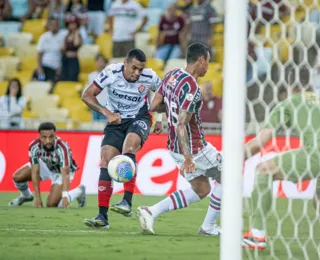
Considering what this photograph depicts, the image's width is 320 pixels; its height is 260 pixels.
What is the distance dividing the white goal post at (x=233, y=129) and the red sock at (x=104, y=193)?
3592 mm

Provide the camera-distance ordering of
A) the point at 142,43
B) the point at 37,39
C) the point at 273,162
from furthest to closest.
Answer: the point at 37,39 < the point at 142,43 < the point at 273,162

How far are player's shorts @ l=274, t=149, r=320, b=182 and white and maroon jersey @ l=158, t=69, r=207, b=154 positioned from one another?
1220mm

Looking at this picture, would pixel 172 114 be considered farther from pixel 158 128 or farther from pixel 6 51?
pixel 6 51

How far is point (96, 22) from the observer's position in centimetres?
1802

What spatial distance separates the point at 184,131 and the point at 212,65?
28.3 feet

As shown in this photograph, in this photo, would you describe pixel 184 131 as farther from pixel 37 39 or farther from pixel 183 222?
pixel 37 39

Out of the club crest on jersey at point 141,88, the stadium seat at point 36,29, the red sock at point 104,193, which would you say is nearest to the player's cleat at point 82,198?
the club crest on jersey at point 141,88

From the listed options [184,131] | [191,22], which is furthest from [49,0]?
[184,131]

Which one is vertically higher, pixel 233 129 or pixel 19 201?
pixel 233 129

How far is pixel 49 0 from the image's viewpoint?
18.5m

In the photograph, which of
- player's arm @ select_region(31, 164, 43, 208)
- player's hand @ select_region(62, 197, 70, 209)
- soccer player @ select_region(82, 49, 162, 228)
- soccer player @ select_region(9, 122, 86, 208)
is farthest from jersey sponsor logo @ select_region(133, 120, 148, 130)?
player's arm @ select_region(31, 164, 43, 208)

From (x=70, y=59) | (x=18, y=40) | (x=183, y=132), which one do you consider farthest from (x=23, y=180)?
(x=18, y=40)

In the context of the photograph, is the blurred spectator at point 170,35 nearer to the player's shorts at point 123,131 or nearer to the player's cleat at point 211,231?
the player's shorts at point 123,131

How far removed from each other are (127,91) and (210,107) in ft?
16.9
